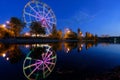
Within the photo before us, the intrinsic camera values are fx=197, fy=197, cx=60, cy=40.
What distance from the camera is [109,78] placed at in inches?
566

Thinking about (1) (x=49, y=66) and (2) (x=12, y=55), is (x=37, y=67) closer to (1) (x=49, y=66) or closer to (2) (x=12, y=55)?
(1) (x=49, y=66)

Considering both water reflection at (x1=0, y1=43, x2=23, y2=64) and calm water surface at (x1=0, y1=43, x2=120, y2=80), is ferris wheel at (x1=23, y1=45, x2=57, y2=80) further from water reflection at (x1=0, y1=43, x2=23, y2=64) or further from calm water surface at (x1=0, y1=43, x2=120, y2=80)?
water reflection at (x1=0, y1=43, x2=23, y2=64)

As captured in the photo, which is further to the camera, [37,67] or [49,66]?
[49,66]

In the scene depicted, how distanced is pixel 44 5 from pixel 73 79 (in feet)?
213

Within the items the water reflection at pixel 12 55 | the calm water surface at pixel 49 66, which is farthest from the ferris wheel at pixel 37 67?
the water reflection at pixel 12 55

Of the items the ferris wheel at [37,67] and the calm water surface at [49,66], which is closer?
the calm water surface at [49,66]

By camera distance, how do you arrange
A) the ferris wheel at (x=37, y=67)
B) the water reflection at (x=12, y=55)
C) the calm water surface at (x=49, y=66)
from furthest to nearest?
1. the water reflection at (x=12, y=55)
2. the ferris wheel at (x=37, y=67)
3. the calm water surface at (x=49, y=66)

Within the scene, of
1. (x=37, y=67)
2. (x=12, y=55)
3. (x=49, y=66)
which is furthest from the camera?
(x=12, y=55)

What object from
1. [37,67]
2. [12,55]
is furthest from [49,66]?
[12,55]

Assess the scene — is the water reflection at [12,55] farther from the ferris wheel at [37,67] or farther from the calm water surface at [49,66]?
the ferris wheel at [37,67]

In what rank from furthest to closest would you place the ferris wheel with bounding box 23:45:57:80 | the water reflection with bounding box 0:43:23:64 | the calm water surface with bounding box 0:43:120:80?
1. the water reflection with bounding box 0:43:23:64
2. the ferris wheel with bounding box 23:45:57:80
3. the calm water surface with bounding box 0:43:120:80

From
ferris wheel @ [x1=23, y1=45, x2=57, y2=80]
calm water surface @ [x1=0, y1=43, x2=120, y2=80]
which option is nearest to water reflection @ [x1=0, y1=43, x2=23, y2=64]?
calm water surface @ [x1=0, y1=43, x2=120, y2=80]

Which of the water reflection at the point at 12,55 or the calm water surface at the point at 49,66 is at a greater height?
the water reflection at the point at 12,55

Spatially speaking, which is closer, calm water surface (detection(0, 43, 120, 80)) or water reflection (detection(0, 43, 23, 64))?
calm water surface (detection(0, 43, 120, 80))
